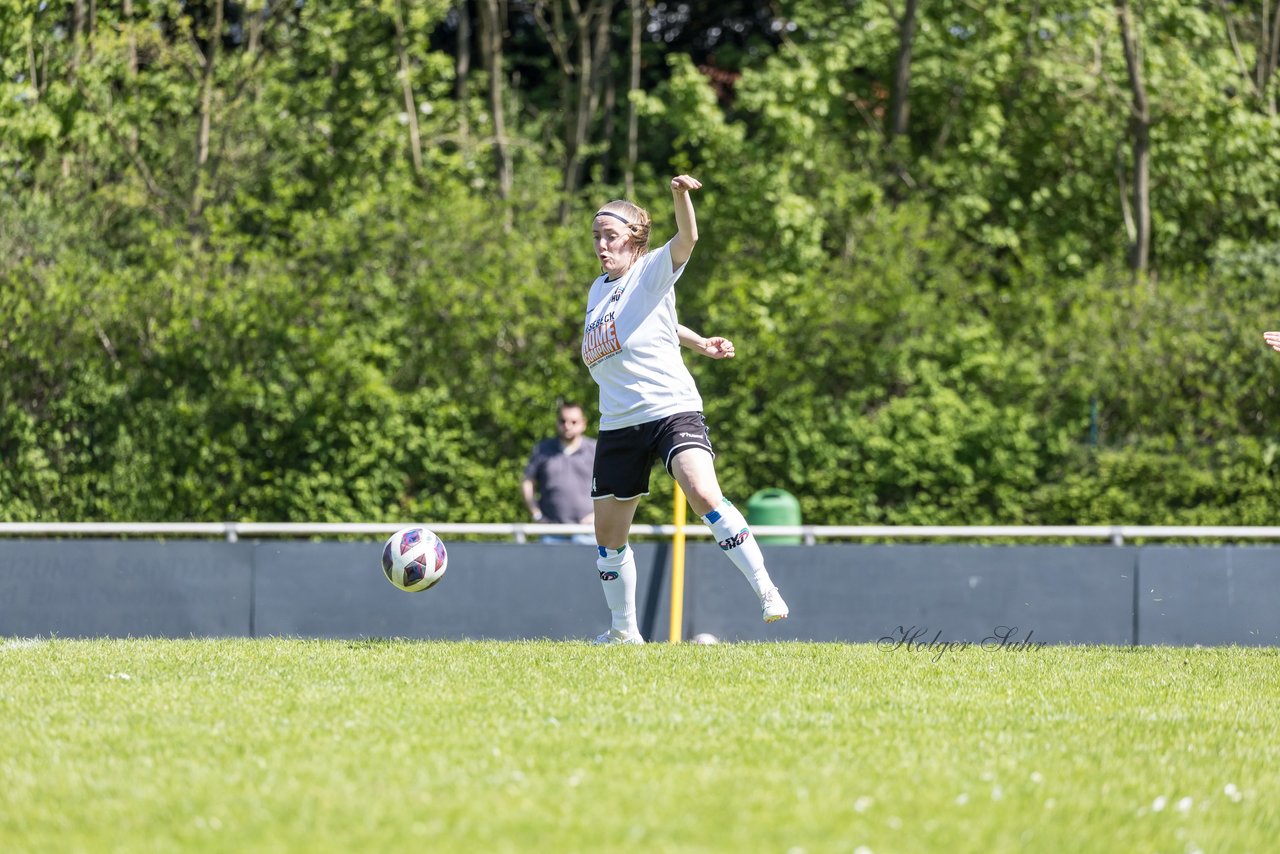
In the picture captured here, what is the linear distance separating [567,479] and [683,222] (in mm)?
4912

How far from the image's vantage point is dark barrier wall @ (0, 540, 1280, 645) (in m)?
10.1

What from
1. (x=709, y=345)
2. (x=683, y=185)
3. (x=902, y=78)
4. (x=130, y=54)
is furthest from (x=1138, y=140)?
(x=683, y=185)

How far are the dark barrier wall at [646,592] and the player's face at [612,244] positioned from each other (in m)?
3.62

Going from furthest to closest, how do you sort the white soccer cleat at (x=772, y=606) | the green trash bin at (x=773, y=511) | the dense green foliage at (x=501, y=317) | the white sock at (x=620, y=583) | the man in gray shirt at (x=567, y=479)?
the dense green foliage at (x=501, y=317), the green trash bin at (x=773, y=511), the man in gray shirt at (x=567, y=479), the white sock at (x=620, y=583), the white soccer cleat at (x=772, y=606)

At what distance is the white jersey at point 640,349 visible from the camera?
6680mm

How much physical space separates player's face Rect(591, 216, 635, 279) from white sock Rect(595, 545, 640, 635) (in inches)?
52.9

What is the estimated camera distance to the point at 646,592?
10320mm

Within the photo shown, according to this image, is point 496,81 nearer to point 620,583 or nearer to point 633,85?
point 633,85

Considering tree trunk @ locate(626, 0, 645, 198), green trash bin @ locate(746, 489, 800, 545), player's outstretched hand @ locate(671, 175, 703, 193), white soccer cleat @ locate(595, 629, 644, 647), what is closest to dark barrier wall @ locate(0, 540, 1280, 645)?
green trash bin @ locate(746, 489, 800, 545)

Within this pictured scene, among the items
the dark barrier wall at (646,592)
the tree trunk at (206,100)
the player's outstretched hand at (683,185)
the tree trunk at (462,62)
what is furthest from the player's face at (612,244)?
the tree trunk at (462,62)

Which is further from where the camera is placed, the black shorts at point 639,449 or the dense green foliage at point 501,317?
the dense green foliage at point 501,317

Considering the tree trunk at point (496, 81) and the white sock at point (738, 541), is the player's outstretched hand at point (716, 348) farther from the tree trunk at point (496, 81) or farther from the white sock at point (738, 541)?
the tree trunk at point (496, 81)

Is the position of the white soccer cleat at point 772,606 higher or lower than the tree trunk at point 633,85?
lower

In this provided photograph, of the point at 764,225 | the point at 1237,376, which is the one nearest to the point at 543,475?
the point at 764,225
